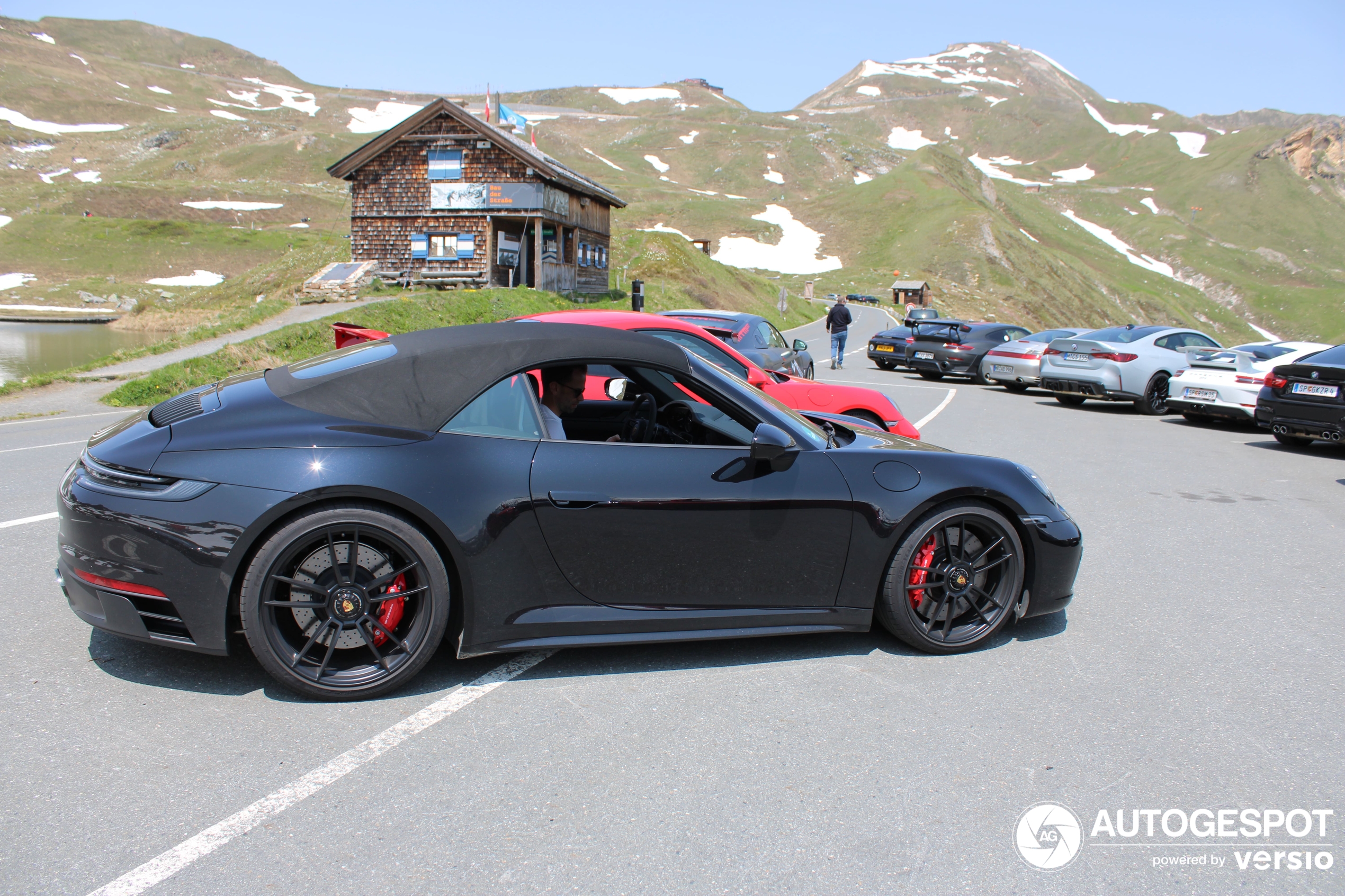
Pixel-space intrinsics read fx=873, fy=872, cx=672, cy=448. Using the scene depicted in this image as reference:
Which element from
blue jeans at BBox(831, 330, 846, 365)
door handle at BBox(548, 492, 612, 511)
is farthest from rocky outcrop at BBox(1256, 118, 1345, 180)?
door handle at BBox(548, 492, 612, 511)

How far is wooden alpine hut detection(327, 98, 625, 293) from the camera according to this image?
34125 millimetres

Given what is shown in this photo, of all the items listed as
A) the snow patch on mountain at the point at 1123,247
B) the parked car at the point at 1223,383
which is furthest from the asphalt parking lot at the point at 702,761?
the snow patch on mountain at the point at 1123,247

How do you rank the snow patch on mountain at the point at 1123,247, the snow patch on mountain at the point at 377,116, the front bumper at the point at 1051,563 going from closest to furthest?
1. the front bumper at the point at 1051,563
2. the snow patch on mountain at the point at 1123,247
3. the snow patch on mountain at the point at 377,116

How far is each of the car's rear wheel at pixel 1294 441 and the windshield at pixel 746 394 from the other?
35.0 feet

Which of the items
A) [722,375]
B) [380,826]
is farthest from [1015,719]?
[380,826]

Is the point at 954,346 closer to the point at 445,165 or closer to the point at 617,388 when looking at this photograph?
the point at 617,388

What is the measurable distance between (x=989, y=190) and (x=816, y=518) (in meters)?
139

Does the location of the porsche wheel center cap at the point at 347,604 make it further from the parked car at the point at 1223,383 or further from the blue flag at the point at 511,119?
the blue flag at the point at 511,119

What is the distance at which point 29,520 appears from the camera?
5.88 meters

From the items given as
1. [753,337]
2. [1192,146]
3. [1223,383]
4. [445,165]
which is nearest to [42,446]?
[753,337]

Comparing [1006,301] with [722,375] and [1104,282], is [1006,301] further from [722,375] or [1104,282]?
[722,375]

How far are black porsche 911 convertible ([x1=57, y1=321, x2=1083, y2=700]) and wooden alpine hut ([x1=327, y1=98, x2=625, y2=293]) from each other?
31349 millimetres

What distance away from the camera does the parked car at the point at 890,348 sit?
22.7 metres

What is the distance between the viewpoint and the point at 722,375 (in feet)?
12.9
